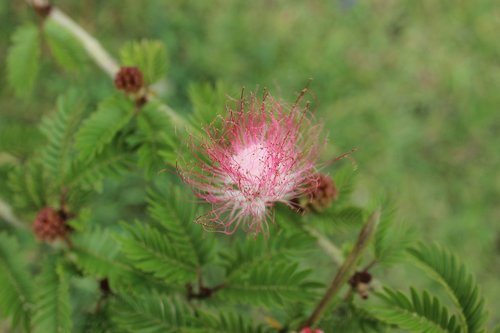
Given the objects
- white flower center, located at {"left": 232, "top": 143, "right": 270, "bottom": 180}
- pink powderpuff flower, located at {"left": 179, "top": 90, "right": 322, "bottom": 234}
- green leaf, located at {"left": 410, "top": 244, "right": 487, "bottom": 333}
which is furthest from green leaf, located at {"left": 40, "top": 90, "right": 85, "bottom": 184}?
green leaf, located at {"left": 410, "top": 244, "right": 487, "bottom": 333}

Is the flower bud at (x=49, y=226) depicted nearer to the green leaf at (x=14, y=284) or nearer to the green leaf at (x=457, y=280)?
the green leaf at (x=14, y=284)

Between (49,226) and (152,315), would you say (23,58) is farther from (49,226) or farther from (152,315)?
(152,315)

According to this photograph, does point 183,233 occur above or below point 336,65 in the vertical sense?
Answer: below

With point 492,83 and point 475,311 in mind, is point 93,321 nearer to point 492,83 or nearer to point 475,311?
point 475,311

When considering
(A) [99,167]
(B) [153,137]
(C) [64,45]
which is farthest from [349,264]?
(C) [64,45]

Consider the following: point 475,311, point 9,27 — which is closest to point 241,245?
point 475,311

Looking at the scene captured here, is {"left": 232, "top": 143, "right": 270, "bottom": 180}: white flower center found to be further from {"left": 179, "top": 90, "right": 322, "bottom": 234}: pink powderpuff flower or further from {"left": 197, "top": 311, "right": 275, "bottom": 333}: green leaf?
{"left": 197, "top": 311, "right": 275, "bottom": 333}: green leaf

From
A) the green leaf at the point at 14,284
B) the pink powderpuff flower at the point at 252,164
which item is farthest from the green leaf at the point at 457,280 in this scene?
the green leaf at the point at 14,284
